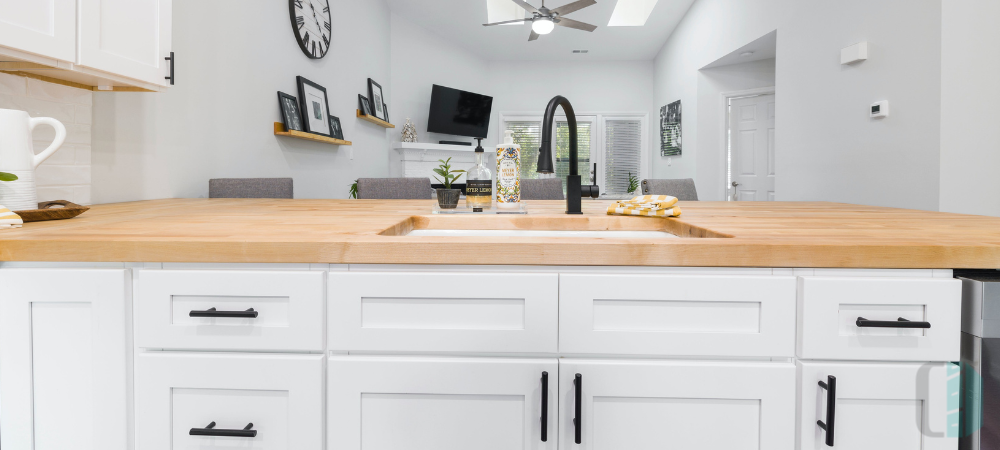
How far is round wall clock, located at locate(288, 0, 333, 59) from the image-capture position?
3416 mm

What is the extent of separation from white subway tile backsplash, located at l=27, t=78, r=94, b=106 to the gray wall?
0.43 ft

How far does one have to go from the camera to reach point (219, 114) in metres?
2.54

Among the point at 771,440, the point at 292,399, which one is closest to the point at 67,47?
the point at 292,399

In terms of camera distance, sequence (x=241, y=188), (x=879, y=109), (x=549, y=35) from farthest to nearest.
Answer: (x=549, y=35)
(x=879, y=109)
(x=241, y=188)

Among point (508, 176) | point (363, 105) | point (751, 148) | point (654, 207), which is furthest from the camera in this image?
point (751, 148)

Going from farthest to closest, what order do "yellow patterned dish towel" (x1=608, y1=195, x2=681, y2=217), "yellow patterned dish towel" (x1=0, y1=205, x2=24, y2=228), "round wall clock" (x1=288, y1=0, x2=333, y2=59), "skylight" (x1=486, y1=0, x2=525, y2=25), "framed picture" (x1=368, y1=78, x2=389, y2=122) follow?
"skylight" (x1=486, y1=0, x2=525, y2=25) < "framed picture" (x1=368, y1=78, x2=389, y2=122) < "round wall clock" (x1=288, y1=0, x2=333, y2=59) < "yellow patterned dish towel" (x1=608, y1=195, x2=681, y2=217) < "yellow patterned dish towel" (x1=0, y1=205, x2=24, y2=228)

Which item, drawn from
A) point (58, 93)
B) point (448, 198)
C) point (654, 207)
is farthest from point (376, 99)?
point (654, 207)

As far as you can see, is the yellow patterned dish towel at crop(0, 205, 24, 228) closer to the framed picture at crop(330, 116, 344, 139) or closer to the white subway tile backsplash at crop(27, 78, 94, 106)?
the white subway tile backsplash at crop(27, 78, 94, 106)

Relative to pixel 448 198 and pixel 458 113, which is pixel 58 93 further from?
pixel 458 113

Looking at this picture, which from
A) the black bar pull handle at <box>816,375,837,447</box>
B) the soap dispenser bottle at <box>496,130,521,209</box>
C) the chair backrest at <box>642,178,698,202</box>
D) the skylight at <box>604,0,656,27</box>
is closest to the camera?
the black bar pull handle at <box>816,375,837,447</box>

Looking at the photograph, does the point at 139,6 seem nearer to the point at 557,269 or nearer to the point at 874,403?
the point at 557,269

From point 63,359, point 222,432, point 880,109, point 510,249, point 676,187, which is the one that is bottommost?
point 222,432

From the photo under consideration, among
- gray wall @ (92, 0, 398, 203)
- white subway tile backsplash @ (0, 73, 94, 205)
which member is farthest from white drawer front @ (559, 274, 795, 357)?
gray wall @ (92, 0, 398, 203)

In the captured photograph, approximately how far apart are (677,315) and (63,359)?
946mm
